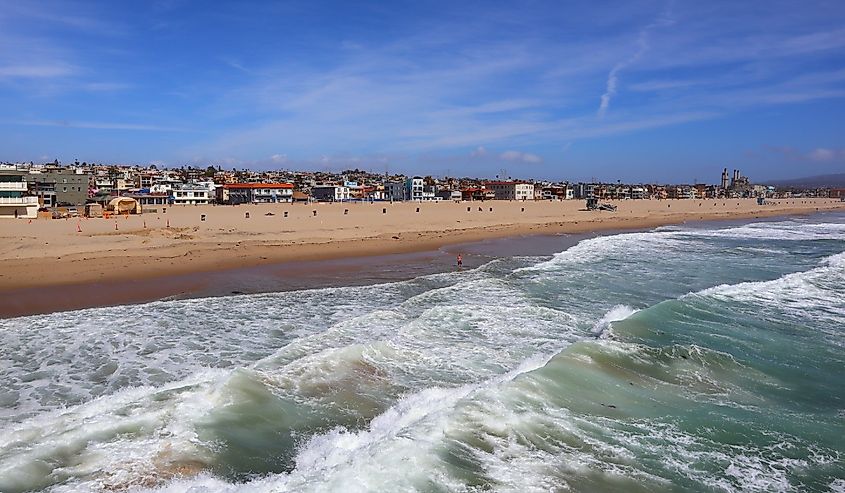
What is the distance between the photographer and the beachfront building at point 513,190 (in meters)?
107

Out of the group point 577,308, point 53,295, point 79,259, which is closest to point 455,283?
point 577,308

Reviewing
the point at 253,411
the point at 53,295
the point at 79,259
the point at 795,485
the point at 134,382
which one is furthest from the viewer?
the point at 79,259

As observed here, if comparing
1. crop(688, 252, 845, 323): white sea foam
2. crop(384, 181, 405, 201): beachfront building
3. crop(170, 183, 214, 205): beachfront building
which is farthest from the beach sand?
crop(384, 181, 405, 201): beachfront building

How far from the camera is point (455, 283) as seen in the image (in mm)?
16250

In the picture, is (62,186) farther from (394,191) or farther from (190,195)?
(394,191)

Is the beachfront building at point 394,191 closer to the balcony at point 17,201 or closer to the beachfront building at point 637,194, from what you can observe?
the balcony at point 17,201

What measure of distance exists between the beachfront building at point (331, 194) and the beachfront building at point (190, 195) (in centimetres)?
1946

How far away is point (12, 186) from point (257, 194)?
39.3m

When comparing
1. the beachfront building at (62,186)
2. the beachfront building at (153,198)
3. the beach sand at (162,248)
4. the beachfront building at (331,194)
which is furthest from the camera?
the beachfront building at (331,194)

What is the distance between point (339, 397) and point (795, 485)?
17.0 ft

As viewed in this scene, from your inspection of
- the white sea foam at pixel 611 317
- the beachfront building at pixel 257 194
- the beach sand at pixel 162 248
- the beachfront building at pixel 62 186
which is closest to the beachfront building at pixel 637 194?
the beachfront building at pixel 257 194

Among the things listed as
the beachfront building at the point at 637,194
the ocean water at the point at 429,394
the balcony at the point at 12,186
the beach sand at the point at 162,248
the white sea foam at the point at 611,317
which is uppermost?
the beachfront building at the point at 637,194

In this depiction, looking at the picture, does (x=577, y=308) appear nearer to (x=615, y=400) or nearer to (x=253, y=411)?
(x=615, y=400)

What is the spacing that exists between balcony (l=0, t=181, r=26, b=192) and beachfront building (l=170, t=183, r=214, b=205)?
97.8 ft
